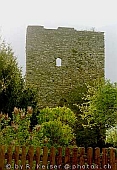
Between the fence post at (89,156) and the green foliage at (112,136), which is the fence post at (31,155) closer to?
the fence post at (89,156)

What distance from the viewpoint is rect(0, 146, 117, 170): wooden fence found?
5406 mm

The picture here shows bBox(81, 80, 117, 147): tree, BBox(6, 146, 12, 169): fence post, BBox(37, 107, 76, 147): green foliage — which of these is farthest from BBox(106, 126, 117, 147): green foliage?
BBox(6, 146, 12, 169): fence post

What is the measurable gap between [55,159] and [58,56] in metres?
9.72

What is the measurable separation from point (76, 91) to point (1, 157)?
30.9 ft

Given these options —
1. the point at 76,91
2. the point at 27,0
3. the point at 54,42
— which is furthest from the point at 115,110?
the point at 54,42

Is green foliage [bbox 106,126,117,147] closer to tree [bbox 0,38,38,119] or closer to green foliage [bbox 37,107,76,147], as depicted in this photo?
green foliage [bbox 37,107,76,147]

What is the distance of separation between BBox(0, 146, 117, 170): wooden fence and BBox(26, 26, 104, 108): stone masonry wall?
918 cm

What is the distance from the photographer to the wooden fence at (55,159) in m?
5.41

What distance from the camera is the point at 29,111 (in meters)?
6.67

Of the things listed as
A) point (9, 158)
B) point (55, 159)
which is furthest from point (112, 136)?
point (9, 158)

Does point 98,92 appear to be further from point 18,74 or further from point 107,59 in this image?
point 107,59

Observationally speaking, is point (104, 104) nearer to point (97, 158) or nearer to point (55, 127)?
point (55, 127)

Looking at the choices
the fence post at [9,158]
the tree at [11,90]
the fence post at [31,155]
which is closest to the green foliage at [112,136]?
the tree at [11,90]

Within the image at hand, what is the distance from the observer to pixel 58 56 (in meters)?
15.1
